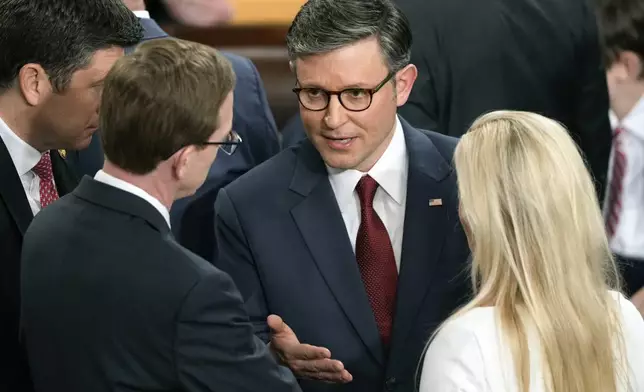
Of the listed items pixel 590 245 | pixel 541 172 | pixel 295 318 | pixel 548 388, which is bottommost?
pixel 295 318

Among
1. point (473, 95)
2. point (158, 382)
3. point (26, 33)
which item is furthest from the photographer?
point (473, 95)

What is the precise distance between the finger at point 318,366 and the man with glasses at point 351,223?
6 centimetres

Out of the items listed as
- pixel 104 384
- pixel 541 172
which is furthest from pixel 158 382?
pixel 541 172

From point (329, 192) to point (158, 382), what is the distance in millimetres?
779

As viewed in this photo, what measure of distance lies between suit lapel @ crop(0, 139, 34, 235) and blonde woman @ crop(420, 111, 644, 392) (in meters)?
0.96

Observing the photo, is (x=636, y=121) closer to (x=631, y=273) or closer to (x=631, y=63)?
(x=631, y=63)

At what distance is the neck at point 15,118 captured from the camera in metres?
2.67

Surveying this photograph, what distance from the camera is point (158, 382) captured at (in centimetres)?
218

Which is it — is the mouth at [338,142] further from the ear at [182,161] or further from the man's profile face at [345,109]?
the ear at [182,161]

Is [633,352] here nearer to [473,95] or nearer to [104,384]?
[104,384]

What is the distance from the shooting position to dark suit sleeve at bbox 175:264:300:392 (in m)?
2.16

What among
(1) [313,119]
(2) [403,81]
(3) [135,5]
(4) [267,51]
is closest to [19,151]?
(1) [313,119]

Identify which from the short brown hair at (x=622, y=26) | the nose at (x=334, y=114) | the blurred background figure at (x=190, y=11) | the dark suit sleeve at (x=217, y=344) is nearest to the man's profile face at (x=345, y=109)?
the nose at (x=334, y=114)

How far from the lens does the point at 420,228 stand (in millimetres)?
2760
